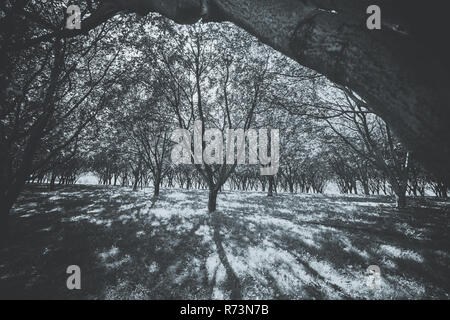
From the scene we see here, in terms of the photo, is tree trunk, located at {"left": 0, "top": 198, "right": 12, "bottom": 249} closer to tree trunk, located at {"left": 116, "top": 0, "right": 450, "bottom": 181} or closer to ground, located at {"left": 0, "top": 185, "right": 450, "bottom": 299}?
ground, located at {"left": 0, "top": 185, "right": 450, "bottom": 299}

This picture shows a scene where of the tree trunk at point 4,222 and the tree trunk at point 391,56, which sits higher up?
the tree trunk at point 391,56

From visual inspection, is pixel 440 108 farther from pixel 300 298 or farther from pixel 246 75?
pixel 246 75

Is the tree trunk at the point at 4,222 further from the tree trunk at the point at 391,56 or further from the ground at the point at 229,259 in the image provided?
the tree trunk at the point at 391,56

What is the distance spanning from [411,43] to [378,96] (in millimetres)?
468

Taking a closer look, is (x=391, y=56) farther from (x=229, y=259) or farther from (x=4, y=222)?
(x=4, y=222)

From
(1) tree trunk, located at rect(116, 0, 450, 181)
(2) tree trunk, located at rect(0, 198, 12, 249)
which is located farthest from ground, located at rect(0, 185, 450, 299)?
(1) tree trunk, located at rect(116, 0, 450, 181)

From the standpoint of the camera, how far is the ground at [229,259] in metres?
5.73

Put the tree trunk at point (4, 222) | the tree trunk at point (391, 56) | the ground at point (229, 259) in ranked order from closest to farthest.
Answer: the tree trunk at point (391, 56) < the ground at point (229, 259) < the tree trunk at point (4, 222)

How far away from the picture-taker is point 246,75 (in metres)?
14.1

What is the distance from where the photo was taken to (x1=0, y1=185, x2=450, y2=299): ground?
5734 millimetres

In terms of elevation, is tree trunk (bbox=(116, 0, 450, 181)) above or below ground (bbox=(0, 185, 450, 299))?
above

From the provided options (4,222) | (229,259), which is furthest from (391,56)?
(4,222)

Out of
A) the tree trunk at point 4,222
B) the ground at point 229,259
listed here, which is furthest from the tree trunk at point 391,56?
the tree trunk at point 4,222
